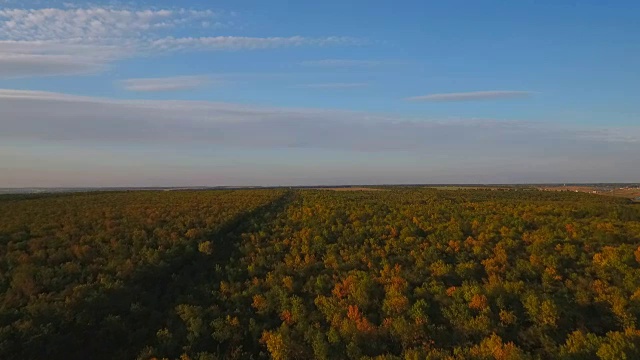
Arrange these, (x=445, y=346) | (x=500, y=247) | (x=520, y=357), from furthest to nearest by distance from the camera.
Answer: (x=500, y=247) < (x=445, y=346) < (x=520, y=357)

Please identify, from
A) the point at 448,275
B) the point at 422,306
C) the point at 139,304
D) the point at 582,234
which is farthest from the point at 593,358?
the point at 582,234

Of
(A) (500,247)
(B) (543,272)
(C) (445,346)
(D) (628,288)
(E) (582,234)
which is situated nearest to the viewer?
(C) (445,346)

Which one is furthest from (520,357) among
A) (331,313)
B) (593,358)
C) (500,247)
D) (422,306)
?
(500,247)

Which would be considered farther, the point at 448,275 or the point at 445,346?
the point at 448,275

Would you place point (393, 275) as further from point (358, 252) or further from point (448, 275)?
point (358, 252)

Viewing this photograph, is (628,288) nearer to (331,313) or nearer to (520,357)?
(520,357)

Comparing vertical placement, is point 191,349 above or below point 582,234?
below
